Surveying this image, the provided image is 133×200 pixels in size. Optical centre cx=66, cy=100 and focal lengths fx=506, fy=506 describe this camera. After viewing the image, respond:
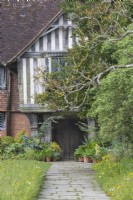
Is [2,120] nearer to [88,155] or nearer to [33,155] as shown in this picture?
[33,155]

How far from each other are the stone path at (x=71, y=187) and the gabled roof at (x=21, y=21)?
11.0 m

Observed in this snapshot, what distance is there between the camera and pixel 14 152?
20.8 m

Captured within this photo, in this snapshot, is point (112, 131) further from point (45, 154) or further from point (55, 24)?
point (55, 24)

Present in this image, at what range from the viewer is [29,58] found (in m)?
22.5

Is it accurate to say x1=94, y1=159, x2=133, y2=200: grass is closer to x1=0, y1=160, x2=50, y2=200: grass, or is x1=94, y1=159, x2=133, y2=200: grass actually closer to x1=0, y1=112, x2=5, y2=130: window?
x1=0, y1=160, x2=50, y2=200: grass

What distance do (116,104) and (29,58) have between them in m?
10.1

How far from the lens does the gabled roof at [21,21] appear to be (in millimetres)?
25291

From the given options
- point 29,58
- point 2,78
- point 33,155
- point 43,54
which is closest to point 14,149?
point 33,155

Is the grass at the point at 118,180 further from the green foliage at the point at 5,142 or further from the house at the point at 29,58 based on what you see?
the green foliage at the point at 5,142

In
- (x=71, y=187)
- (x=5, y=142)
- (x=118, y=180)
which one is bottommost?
(x=71, y=187)

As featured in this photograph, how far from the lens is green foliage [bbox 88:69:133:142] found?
500 inches

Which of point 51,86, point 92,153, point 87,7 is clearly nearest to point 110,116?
point 51,86

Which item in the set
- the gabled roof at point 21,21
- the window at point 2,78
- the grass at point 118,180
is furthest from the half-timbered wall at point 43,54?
the grass at point 118,180

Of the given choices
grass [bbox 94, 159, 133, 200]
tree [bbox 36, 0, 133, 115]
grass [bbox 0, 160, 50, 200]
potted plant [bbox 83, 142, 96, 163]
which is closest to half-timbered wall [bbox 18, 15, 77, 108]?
potted plant [bbox 83, 142, 96, 163]
